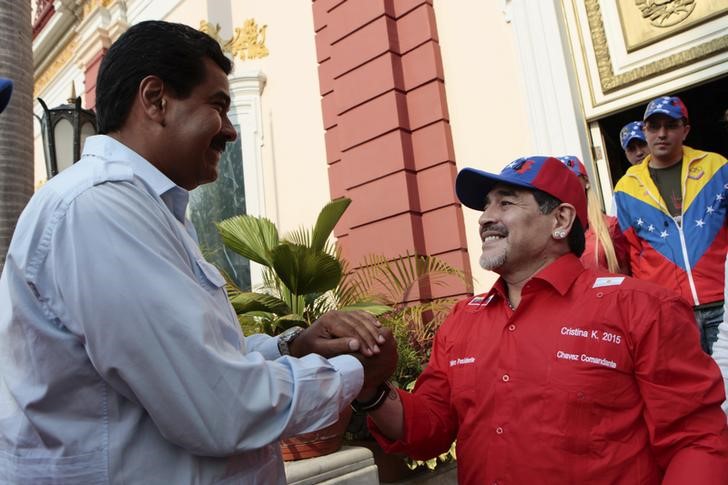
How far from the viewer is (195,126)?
1380 millimetres

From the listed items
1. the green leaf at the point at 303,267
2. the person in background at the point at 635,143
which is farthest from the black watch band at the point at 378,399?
the person in background at the point at 635,143

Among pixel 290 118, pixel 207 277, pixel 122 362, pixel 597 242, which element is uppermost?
pixel 290 118

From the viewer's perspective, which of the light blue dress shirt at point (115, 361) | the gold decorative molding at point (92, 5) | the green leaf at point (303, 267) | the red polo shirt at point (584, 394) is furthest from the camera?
the gold decorative molding at point (92, 5)

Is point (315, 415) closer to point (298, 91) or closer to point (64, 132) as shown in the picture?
point (64, 132)

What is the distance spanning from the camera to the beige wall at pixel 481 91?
5.39 m

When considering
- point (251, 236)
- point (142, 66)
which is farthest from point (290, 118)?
point (142, 66)

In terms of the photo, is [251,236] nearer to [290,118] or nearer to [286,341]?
[286,341]

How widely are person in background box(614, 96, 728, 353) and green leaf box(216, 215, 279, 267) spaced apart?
2.41 meters

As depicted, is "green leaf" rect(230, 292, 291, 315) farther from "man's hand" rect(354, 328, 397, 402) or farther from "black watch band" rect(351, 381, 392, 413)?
"man's hand" rect(354, 328, 397, 402)

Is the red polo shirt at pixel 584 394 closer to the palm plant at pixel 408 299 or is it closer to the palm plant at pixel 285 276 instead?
the palm plant at pixel 408 299

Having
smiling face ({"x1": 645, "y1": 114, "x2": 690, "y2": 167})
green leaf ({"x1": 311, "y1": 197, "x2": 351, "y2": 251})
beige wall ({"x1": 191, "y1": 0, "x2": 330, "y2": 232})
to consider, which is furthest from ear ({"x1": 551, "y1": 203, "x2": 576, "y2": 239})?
beige wall ({"x1": 191, "y1": 0, "x2": 330, "y2": 232})

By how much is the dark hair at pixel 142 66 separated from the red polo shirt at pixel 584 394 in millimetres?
1179

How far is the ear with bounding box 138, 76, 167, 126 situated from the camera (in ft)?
4.33

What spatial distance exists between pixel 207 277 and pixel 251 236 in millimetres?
3223
